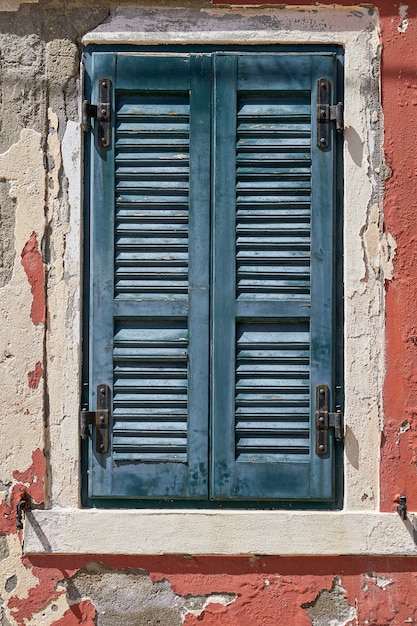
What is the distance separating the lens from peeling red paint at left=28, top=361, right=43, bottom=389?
307 cm

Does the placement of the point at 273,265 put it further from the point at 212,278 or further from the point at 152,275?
the point at 152,275

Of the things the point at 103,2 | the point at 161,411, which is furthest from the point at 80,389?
the point at 103,2

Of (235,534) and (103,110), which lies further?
(103,110)

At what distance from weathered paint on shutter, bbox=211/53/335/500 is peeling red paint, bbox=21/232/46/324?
0.69 m

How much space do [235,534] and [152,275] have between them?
107 centimetres

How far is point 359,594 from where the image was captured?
2.99m

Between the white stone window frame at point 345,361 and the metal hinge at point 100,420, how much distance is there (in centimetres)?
5

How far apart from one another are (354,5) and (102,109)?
1.12m

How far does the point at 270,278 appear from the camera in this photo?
3.08 m

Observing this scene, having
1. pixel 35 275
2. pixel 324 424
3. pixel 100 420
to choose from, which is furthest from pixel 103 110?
pixel 324 424

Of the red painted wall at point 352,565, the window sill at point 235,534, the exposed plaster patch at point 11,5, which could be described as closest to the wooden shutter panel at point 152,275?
the window sill at point 235,534

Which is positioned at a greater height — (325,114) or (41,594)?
(325,114)

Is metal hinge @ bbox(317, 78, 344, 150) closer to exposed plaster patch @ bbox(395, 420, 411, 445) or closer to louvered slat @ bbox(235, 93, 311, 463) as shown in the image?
louvered slat @ bbox(235, 93, 311, 463)

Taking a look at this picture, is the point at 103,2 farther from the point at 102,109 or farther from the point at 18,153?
the point at 18,153
